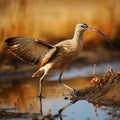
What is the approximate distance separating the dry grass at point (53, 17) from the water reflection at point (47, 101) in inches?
72.8

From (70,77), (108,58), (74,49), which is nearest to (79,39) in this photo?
(74,49)

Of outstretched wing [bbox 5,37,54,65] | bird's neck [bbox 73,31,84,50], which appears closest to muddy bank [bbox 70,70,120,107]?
bird's neck [bbox 73,31,84,50]

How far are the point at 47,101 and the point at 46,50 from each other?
0.80 metres

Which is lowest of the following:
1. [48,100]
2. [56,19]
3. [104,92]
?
[48,100]

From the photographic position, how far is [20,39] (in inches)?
537

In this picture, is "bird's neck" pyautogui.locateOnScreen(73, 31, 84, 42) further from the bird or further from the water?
the water

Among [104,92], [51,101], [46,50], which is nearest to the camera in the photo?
[51,101]

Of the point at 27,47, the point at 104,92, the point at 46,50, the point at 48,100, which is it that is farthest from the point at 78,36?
the point at 48,100

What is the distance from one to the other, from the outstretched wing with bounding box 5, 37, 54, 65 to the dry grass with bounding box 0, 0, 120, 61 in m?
3.10

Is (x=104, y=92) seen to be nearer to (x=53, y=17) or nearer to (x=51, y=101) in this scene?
(x=51, y=101)

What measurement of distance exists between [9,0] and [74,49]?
4756 mm

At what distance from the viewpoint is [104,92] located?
1361 cm

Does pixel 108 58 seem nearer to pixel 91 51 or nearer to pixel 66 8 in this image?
pixel 91 51

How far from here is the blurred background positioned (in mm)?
17547
